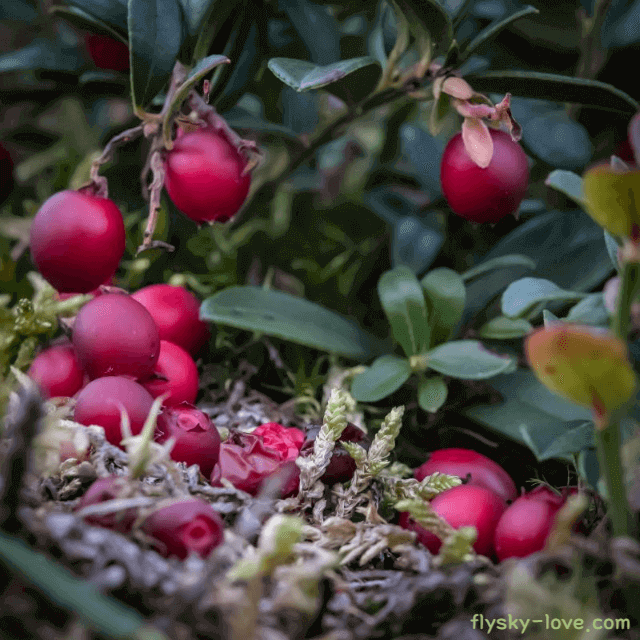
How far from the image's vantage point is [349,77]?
86 centimetres

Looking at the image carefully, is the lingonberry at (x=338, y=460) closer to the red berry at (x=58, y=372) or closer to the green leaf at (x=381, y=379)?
the green leaf at (x=381, y=379)

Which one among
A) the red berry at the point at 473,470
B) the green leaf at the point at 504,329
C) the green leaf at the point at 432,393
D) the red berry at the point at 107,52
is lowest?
the red berry at the point at 473,470

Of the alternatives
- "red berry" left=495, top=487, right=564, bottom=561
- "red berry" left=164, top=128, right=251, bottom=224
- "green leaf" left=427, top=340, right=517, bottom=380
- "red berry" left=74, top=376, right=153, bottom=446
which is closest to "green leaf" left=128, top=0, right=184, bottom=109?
"red berry" left=164, top=128, right=251, bottom=224

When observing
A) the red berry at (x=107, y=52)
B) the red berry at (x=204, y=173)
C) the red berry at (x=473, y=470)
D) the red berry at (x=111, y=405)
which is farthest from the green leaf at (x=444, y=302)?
the red berry at (x=107, y=52)

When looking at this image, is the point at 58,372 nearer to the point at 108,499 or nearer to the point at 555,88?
the point at 108,499

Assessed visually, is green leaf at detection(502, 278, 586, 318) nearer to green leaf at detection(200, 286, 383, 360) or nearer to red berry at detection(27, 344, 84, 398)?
green leaf at detection(200, 286, 383, 360)

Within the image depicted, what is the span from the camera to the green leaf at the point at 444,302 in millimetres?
851

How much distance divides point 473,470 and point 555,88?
481 mm

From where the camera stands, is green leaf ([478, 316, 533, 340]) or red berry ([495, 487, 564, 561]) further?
green leaf ([478, 316, 533, 340])

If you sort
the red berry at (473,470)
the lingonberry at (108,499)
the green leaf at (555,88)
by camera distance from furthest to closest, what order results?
the green leaf at (555,88)
the red berry at (473,470)
the lingonberry at (108,499)

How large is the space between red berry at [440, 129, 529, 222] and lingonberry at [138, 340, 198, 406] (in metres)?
0.38

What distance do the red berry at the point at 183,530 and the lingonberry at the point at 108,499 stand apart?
0.01 meters

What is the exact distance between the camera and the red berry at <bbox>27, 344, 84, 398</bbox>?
0.70m

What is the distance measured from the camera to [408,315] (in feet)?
2.79
